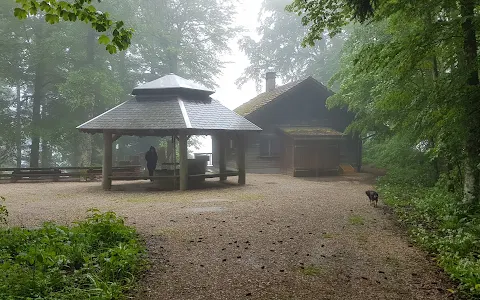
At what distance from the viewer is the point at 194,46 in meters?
37.4

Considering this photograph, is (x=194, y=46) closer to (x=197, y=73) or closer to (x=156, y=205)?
(x=197, y=73)

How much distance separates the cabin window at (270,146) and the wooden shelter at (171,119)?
6764 millimetres

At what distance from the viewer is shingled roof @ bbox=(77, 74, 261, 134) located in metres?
14.9

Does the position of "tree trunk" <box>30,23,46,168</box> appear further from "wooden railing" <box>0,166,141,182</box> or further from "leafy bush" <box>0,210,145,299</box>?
"leafy bush" <box>0,210,145,299</box>

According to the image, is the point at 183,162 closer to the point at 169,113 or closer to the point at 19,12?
the point at 169,113

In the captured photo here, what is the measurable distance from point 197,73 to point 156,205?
86.2 feet

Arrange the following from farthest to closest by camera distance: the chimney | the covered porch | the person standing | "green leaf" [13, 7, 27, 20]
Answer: the chimney
the covered porch
the person standing
"green leaf" [13, 7, 27, 20]

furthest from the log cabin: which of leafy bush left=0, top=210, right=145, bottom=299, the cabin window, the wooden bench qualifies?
leafy bush left=0, top=210, right=145, bottom=299

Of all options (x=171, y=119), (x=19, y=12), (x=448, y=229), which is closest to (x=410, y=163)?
(x=448, y=229)

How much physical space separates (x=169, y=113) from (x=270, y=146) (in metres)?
10.9

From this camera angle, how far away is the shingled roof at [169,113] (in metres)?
14.9

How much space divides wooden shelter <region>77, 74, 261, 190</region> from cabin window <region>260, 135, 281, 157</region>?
6764mm

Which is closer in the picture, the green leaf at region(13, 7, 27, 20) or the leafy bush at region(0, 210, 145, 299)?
the leafy bush at region(0, 210, 145, 299)

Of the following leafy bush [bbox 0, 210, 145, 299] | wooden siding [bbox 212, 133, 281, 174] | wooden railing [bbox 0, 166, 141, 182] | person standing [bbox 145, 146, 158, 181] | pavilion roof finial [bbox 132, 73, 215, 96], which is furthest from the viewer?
wooden siding [bbox 212, 133, 281, 174]
